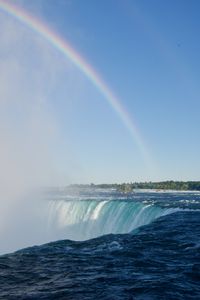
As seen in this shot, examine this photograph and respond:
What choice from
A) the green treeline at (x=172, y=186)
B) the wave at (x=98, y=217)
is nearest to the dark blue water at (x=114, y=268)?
the wave at (x=98, y=217)

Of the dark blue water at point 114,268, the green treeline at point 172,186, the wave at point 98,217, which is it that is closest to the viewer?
the dark blue water at point 114,268

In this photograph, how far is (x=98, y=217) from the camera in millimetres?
45094

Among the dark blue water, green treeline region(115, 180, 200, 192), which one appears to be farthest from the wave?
green treeline region(115, 180, 200, 192)

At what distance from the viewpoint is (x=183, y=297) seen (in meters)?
11.6

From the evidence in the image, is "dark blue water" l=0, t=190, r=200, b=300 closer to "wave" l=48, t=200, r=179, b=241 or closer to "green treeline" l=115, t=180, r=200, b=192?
"wave" l=48, t=200, r=179, b=241

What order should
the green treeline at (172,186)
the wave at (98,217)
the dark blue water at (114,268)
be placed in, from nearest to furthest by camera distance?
the dark blue water at (114,268) < the wave at (98,217) < the green treeline at (172,186)

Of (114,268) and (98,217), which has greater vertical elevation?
(98,217)

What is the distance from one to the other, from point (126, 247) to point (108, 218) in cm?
2339

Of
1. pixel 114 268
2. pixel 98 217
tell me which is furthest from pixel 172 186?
pixel 114 268

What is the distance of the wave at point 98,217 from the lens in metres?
37.7

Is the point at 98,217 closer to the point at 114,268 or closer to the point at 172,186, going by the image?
the point at 114,268

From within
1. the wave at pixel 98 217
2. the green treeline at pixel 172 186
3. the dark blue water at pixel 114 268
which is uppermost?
the green treeline at pixel 172 186

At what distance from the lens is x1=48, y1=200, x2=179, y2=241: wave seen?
124ft

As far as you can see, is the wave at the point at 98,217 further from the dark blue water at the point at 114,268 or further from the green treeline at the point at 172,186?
the green treeline at the point at 172,186
